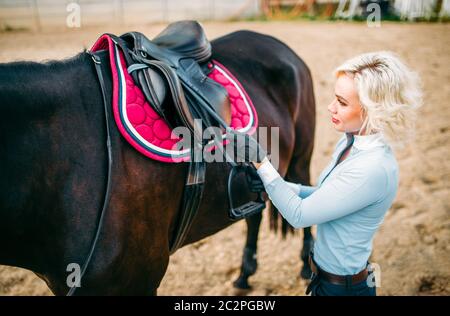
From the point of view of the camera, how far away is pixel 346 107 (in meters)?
1.16

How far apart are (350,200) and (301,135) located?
1305 mm

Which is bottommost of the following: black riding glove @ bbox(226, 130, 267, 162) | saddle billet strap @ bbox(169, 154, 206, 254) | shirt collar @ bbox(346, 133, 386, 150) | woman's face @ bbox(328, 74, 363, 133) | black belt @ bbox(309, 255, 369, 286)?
black belt @ bbox(309, 255, 369, 286)

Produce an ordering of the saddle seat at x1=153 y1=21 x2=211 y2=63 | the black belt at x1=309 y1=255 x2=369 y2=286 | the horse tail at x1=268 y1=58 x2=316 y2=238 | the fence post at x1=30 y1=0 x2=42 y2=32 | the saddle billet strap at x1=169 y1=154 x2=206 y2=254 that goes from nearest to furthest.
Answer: the black belt at x1=309 y1=255 x2=369 y2=286 < the saddle billet strap at x1=169 y1=154 x2=206 y2=254 < the saddle seat at x1=153 y1=21 x2=211 y2=63 < the horse tail at x1=268 y1=58 x2=316 y2=238 < the fence post at x1=30 y1=0 x2=42 y2=32

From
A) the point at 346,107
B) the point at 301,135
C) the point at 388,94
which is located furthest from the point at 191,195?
the point at 301,135

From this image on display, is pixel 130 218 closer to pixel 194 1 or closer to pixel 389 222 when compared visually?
pixel 389 222

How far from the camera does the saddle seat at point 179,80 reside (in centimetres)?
136

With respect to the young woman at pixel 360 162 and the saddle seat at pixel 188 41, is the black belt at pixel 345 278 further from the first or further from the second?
the saddle seat at pixel 188 41

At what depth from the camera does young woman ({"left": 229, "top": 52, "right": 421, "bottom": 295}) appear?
1082 millimetres

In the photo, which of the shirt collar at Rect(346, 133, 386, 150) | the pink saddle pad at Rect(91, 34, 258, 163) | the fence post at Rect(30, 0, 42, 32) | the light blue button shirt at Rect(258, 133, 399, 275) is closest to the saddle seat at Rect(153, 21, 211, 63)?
the pink saddle pad at Rect(91, 34, 258, 163)

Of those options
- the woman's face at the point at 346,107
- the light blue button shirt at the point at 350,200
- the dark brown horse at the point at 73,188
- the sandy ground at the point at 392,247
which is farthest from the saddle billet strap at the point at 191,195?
the sandy ground at the point at 392,247

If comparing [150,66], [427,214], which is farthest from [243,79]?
[427,214]

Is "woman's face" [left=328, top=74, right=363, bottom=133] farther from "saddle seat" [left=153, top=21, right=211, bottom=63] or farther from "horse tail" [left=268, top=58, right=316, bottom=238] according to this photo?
"horse tail" [left=268, top=58, right=316, bottom=238]

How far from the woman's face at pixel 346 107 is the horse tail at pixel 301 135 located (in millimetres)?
1070

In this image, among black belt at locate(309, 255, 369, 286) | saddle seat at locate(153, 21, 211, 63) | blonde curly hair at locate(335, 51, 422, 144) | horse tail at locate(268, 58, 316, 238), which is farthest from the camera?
horse tail at locate(268, 58, 316, 238)
